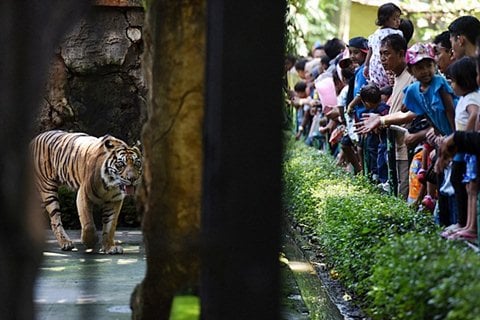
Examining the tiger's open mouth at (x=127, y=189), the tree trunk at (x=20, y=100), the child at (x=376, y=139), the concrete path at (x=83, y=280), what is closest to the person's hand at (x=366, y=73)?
the child at (x=376, y=139)

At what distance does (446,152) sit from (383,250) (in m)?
0.65

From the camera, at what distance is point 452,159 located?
269 inches

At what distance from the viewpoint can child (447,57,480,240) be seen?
6500 mm

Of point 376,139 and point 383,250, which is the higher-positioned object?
point 376,139

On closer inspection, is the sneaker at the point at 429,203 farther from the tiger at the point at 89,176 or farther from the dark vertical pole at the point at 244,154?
the dark vertical pole at the point at 244,154

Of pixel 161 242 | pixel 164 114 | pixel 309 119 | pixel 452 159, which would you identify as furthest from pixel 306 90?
pixel 161 242

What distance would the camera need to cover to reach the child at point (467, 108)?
6500 millimetres

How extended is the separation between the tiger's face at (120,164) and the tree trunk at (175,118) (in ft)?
16.3

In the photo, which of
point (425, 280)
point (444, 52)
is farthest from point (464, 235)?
point (444, 52)

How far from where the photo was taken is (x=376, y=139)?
10.8 metres

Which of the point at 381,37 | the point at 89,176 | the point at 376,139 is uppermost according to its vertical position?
the point at 381,37

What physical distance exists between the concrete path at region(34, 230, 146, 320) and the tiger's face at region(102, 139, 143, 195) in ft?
2.09

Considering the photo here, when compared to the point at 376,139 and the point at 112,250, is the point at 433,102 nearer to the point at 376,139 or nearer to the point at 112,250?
the point at 376,139

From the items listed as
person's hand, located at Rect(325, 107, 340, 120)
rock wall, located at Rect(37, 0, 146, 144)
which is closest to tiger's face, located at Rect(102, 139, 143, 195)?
rock wall, located at Rect(37, 0, 146, 144)
